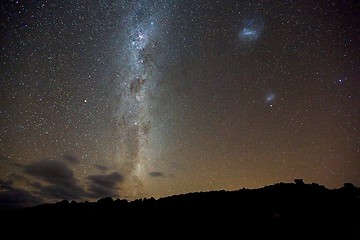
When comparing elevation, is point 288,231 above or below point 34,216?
below

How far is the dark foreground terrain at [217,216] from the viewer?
1107 centimetres

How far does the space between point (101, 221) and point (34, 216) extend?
494 cm

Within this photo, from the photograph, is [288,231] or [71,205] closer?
[288,231]

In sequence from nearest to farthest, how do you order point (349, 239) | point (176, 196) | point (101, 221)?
point (349, 239)
point (101, 221)
point (176, 196)

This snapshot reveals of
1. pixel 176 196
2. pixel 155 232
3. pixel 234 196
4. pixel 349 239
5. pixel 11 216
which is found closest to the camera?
pixel 349 239

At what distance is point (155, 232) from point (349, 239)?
27.1 ft

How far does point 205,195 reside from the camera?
17.0m

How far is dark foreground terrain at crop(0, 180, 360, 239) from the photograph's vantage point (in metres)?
11.1

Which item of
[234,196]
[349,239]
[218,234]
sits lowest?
[349,239]

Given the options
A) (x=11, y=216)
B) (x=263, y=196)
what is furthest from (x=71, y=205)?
(x=263, y=196)

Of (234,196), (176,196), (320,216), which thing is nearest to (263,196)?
(234,196)

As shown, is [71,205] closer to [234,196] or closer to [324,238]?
[234,196]

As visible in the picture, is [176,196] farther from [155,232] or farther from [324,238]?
[324,238]

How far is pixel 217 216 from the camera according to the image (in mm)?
13070
